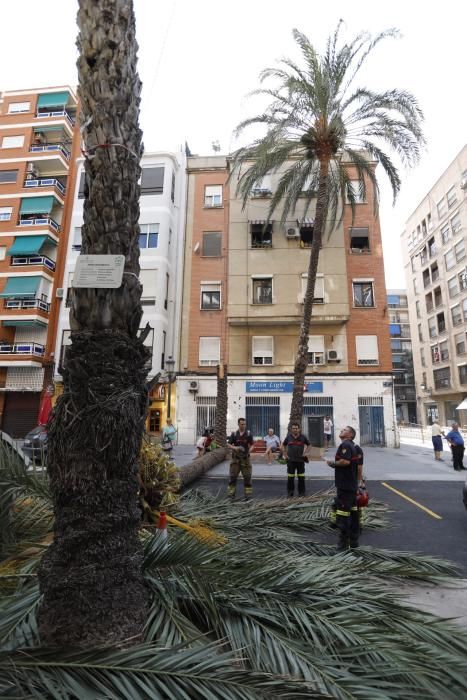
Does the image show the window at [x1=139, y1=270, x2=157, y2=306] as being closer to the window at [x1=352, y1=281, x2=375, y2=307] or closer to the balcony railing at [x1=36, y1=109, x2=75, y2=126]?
the window at [x1=352, y1=281, x2=375, y2=307]

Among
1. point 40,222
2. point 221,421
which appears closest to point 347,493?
point 221,421

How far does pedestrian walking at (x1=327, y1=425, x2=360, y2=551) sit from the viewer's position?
5.05 metres

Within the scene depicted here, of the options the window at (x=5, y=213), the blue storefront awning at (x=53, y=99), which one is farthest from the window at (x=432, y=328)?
the window at (x=5, y=213)

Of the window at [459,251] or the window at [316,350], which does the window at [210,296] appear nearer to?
the window at [316,350]

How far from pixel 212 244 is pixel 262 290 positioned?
4.75m

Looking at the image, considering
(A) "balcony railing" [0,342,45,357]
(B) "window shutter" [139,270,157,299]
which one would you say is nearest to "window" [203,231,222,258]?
(B) "window shutter" [139,270,157,299]

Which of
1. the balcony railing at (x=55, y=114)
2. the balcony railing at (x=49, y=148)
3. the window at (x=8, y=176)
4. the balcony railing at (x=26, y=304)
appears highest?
the balcony railing at (x=55, y=114)

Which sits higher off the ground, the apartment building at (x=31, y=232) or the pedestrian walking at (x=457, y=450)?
the apartment building at (x=31, y=232)

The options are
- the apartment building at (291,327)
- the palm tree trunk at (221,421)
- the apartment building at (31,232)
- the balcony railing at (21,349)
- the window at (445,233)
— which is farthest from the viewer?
the window at (445,233)

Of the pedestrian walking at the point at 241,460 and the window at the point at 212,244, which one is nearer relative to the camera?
the pedestrian walking at the point at 241,460

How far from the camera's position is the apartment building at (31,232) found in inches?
995

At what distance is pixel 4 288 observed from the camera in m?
26.0

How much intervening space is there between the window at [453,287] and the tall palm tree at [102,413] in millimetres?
45900

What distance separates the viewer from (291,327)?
2386 cm
